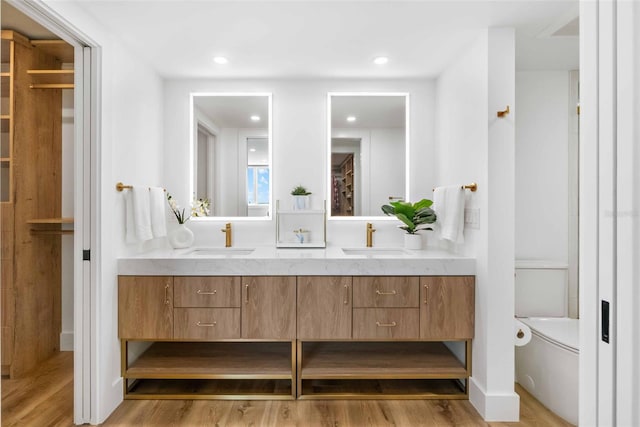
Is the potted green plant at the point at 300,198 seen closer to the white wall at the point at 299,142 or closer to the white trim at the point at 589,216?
the white wall at the point at 299,142

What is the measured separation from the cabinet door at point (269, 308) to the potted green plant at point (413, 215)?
0.95m

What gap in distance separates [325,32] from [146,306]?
6.39 feet

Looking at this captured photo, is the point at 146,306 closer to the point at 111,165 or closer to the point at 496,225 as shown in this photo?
the point at 111,165

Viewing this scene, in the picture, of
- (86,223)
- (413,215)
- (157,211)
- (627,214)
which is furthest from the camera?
(413,215)

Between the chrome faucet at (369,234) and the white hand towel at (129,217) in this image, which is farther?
the chrome faucet at (369,234)

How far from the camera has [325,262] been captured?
224 centimetres

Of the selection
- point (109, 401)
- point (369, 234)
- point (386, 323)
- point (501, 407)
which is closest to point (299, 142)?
point (369, 234)

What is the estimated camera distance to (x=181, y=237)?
9.09 ft

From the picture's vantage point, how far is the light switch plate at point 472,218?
221 centimetres

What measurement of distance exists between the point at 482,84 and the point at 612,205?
67.5 inches

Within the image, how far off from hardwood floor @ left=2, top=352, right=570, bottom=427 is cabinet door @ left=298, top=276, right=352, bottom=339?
0.44m

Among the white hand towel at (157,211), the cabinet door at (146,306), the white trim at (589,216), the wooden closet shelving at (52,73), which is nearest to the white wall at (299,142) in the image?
the white hand towel at (157,211)

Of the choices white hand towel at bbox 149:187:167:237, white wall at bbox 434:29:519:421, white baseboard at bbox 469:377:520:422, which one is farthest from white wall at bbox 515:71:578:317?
white hand towel at bbox 149:187:167:237

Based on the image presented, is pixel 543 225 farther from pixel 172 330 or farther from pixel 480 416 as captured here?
pixel 172 330
